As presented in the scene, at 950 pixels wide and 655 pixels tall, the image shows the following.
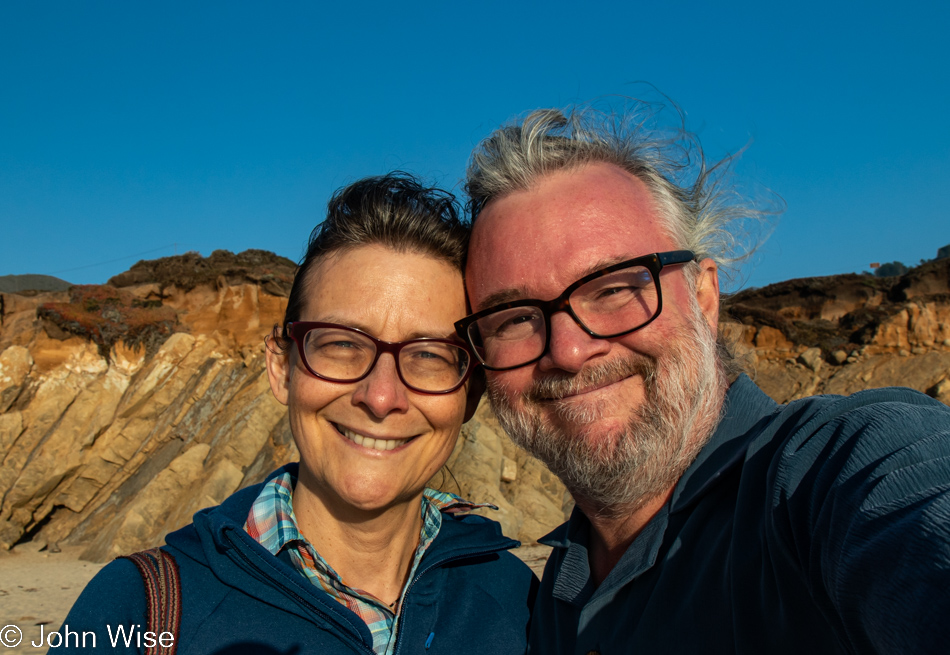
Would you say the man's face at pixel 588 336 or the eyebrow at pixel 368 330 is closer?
the man's face at pixel 588 336

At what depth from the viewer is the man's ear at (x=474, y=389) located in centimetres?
252

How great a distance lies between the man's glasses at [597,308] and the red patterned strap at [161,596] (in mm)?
1306

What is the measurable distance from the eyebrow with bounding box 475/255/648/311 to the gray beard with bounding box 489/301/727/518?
341 millimetres

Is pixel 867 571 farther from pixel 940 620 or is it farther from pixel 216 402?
pixel 216 402

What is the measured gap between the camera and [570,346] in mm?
2029

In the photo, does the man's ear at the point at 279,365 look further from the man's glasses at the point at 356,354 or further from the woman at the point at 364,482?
the man's glasses at the point at 356,354

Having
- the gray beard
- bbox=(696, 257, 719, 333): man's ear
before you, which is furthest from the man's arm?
bbox=(696, 257, 719, 333): man's ear

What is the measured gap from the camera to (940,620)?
757 millimetres

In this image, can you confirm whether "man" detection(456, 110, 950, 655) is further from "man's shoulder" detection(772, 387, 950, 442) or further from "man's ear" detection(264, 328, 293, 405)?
"man's ear" detection(264, 328, 293, 405)

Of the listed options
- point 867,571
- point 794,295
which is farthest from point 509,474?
point 794,295

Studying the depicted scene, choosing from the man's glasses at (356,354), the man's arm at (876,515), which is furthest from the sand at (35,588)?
the man's arm at (876,515)

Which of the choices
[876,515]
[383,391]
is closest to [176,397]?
[383,391]

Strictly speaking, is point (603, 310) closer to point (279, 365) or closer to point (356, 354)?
point (356, 354)

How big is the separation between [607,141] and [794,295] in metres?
32.2
